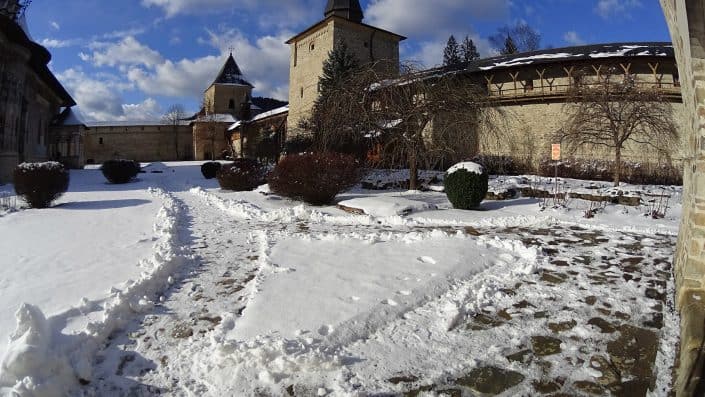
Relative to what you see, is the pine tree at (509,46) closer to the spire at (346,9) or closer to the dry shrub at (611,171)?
the spire at (346,9)

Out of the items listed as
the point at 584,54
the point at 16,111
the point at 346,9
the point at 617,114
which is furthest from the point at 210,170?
the point at 584,54

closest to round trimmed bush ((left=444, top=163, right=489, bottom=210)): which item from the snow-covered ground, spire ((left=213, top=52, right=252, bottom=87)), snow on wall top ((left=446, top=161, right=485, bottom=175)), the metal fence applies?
snow on wall top ((left=446, top=161, right=485, bottom=175))

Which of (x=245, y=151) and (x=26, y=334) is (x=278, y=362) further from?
(x=245, y=151)

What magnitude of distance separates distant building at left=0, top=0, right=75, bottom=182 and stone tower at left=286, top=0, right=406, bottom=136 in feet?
52.6

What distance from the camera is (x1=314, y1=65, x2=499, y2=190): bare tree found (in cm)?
1241

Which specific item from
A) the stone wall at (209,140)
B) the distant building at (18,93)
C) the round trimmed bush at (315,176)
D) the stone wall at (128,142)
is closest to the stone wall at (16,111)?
the distant building at (18,93)

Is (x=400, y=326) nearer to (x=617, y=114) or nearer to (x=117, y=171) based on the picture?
(x=617, y=114)

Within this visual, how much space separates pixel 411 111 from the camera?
1227 cm

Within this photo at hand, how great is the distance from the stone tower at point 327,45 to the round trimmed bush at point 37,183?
23.2m

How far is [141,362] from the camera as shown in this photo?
128 inches

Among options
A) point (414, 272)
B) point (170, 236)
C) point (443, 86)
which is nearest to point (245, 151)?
point (443, 86)

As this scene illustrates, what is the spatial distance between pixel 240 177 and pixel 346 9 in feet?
82.1

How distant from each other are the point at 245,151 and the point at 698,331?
41.8m

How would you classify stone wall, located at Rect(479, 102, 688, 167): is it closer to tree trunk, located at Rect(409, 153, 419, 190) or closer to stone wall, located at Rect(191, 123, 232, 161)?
tree trunk, located at Rect(409, 153, 419, 190)
